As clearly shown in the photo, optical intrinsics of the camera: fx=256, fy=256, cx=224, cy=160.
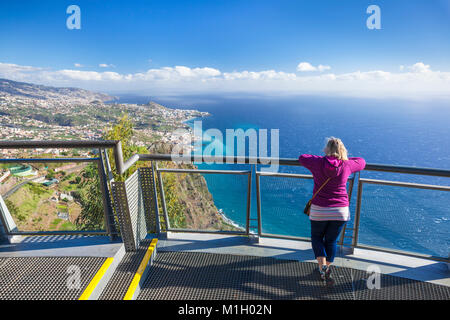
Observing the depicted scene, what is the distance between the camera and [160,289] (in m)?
2.65

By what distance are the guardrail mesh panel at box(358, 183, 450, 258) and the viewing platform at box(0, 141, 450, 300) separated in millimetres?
47

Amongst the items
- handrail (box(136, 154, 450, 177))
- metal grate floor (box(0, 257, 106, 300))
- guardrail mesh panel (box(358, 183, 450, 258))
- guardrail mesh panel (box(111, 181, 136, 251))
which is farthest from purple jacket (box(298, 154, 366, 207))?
metal grate floor (box(0, 257, 106, 300))

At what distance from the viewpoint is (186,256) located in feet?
10.5

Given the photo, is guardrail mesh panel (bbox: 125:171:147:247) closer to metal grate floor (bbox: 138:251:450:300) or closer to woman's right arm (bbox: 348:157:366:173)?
metal grate floor (bbox: 138:251:450:300)

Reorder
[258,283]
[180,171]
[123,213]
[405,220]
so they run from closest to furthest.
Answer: [258,283] → [405,220] → [123,213] → [180,171]

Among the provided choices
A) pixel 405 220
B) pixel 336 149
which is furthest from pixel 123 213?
pixel 405 220

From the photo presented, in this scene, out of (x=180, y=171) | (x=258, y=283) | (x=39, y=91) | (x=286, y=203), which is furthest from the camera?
(x=39, y=91)

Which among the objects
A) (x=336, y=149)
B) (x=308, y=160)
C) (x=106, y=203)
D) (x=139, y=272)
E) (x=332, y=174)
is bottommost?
(x=139, y=272)

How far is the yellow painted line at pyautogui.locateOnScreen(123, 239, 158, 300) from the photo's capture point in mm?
2502

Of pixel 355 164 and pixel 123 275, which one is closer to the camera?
pixel 355 164

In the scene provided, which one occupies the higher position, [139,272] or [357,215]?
[357,215]

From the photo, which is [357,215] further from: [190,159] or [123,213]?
[123,213]

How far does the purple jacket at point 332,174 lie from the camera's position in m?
2.45

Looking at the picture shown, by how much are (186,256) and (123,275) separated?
748 millimetres
